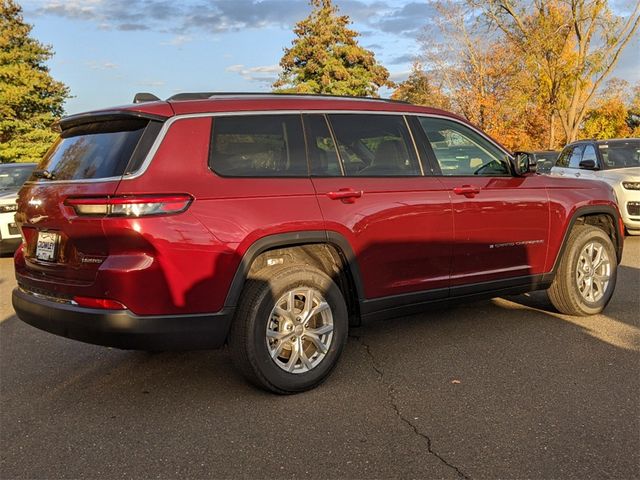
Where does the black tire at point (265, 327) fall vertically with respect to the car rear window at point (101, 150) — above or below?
below

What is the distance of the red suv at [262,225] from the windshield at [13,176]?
676 centimetres

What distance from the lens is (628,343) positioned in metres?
4.55

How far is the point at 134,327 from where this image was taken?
10.6ft

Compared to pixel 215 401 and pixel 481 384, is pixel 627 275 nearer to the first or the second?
pixel 481 384

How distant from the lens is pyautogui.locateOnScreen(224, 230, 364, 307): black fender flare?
3.46 meters

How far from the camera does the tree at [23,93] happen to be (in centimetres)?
3650

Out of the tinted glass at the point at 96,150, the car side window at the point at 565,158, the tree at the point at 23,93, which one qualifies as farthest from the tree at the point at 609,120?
the tinted glass at the point at 96,150

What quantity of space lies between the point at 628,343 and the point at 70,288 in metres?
4.06

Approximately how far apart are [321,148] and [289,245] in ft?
2.41

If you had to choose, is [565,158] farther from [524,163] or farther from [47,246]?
[47,246]

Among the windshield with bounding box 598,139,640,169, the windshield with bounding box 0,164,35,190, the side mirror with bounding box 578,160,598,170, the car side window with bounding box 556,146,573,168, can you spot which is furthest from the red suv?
the car side window with bounding box 556,146,573,168

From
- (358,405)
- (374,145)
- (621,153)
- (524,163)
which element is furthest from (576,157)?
(358,405)

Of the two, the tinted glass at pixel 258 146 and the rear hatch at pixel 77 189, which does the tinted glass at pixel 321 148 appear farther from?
the rear hatch at pixel 77 189

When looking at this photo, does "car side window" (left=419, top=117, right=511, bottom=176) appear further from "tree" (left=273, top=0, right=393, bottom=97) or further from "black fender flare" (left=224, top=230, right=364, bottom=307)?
"tree" (left=273, top=0, right=393, bottom=97)
